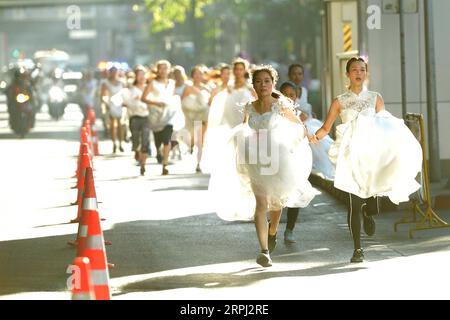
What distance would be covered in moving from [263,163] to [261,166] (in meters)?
0.03

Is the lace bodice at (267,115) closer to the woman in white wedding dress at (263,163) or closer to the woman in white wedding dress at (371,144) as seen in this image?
the woman in white wedding dress at (263,163)

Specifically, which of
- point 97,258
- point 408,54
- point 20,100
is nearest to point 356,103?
point 97,258

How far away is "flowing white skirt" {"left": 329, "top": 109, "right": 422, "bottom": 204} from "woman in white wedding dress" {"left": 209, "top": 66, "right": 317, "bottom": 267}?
1.28ft

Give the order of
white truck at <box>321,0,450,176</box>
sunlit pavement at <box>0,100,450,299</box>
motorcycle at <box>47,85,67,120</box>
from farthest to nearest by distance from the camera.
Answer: motorcycle at <box>47,85,67,120</box> → white truck at <box>321,0,450,176</box> → sunlit pavement at <box>0,100,450,299</box>

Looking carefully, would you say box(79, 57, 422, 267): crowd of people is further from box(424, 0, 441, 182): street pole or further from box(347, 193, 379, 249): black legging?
box(424, 0, 441, 182): street pole

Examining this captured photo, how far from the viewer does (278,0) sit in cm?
7012

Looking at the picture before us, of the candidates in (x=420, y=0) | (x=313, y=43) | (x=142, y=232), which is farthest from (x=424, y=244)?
(x=313, y=43)

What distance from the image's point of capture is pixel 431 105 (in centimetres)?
1983

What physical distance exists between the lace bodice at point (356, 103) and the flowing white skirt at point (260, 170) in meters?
0.50

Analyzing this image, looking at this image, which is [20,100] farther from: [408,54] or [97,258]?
[97,258]

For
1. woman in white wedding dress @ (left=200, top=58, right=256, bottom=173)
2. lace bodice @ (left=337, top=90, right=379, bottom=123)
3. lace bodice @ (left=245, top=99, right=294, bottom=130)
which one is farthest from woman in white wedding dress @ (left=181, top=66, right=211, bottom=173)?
lace bodice @ (left=245, top=99, right=294, bottom=130)

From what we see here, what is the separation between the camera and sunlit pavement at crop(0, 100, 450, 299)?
37.9ft
